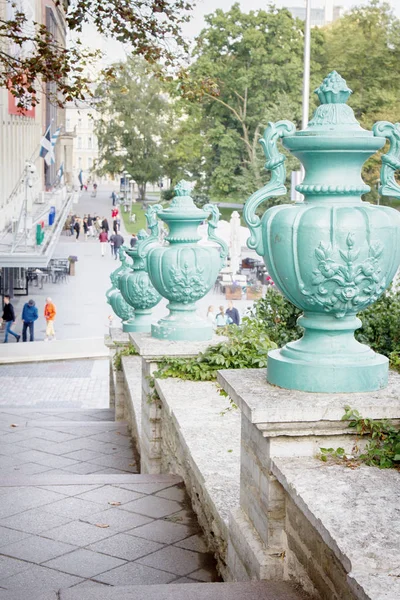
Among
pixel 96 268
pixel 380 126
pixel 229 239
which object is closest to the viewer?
pixel 380 126

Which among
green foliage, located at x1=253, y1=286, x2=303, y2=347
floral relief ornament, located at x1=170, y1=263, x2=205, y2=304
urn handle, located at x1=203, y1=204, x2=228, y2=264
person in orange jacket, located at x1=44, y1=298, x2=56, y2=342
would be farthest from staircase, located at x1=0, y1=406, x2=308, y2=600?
person in orange jacket, located at x1=44, y1=298, x2=56, y2=342

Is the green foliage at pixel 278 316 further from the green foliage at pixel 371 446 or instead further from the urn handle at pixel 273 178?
the green foliage at pixel 371 446

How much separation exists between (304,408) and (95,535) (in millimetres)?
1716

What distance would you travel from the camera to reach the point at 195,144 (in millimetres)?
55094

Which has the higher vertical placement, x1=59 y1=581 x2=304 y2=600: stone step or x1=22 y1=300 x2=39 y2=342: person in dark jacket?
x1=59 y1=581 x2=304 y2=600: stone step

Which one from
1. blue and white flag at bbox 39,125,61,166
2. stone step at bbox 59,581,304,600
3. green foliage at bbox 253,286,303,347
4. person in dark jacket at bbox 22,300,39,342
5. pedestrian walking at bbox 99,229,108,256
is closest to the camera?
stone step at bbox 59,581,304,600

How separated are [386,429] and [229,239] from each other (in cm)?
2773

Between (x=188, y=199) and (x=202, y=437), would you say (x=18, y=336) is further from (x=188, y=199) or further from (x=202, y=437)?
(x=202, y=437)

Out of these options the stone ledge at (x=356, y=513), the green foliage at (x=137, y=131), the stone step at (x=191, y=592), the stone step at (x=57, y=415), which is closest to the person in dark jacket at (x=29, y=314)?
the stone step at (x=57, y=415)

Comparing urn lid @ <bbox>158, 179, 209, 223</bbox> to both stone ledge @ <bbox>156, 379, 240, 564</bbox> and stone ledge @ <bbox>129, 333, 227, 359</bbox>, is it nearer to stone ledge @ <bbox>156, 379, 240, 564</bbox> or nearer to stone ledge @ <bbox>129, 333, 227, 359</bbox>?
stone ledge @ <bbox>129, 333, 227, 359</bbox>

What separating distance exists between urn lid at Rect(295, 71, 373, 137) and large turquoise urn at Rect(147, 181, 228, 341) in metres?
3.43

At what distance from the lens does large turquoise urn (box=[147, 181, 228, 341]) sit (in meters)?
7.12

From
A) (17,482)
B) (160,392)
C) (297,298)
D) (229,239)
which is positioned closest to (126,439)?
(160,392)

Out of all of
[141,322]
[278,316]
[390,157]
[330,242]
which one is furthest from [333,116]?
[141,322]
